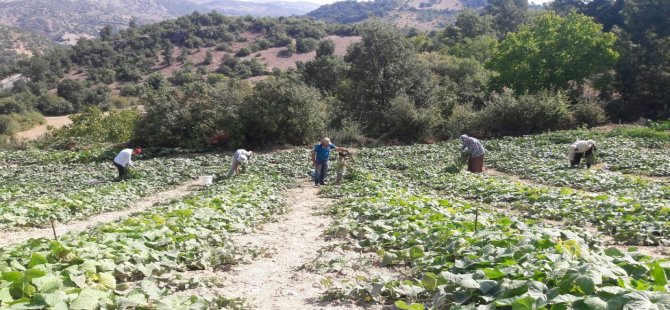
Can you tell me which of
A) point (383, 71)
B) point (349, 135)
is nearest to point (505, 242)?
point (349, 135)

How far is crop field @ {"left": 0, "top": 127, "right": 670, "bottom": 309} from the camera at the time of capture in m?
4.15

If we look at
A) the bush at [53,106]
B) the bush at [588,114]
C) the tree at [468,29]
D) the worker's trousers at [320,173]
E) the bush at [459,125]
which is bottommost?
the bush at [53,106]

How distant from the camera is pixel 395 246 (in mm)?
7312

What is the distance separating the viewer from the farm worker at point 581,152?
1817cm

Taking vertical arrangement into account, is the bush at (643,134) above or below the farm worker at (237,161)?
above

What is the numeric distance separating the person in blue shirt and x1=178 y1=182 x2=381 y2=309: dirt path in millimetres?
6587

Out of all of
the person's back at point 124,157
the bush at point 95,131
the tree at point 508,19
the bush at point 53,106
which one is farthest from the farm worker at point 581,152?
the tree at point 508,19

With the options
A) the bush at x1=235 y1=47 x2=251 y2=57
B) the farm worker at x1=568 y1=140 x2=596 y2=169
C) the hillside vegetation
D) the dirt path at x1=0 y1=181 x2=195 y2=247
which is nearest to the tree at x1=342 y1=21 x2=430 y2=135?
the hillside vegetation

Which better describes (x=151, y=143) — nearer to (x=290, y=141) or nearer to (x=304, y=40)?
→ (x=290, y=141)

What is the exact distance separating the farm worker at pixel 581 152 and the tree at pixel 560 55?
2230 centimetres

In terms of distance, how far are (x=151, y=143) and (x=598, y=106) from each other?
1205 inches

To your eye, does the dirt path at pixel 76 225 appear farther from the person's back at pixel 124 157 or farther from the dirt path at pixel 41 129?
the dirt path at pixel 41 129

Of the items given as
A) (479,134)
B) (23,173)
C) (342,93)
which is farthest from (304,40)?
(23,173)

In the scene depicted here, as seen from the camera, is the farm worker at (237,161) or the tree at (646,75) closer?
the farm worker at (237,161)
